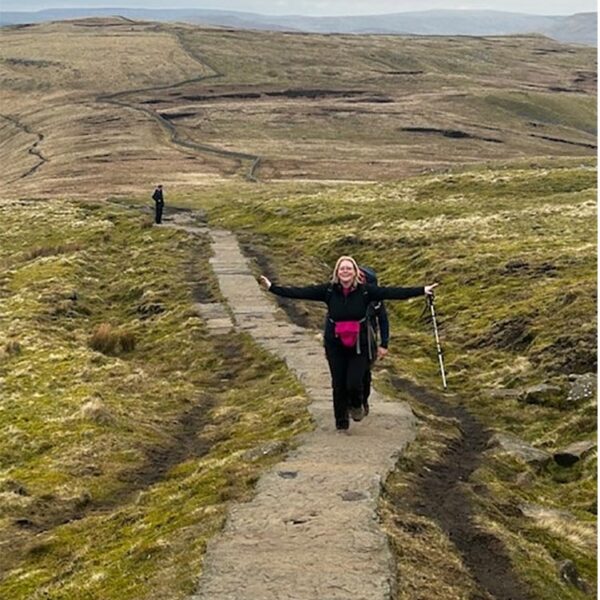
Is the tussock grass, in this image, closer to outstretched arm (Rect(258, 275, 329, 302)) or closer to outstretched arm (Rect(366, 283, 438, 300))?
outstretched arm (Rect(258, 275, 329, 302))

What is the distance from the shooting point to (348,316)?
1762 cm

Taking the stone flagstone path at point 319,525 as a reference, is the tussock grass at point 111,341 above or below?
below

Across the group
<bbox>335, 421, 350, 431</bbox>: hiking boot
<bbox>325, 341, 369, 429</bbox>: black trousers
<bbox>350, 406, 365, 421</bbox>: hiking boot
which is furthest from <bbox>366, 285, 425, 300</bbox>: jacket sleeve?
<bbox>335, 421, 350, 431</bbox>: hiking boot

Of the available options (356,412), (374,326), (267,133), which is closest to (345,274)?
(374,326)

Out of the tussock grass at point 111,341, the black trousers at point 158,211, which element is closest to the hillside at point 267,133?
the black trousers at point 158,211

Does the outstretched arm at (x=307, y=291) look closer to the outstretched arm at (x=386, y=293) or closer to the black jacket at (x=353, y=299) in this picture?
the black jacket at (x=353, y=299)

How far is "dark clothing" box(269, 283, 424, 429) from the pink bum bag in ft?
0.25

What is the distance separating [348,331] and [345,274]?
Answer: 108 cm

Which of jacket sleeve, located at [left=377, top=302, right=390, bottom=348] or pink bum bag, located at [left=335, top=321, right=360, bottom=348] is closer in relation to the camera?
pink bum bag, located at [left=335, top=321, right=360, bottom=348]

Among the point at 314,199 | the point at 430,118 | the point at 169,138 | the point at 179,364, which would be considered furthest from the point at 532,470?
the point at 430,118

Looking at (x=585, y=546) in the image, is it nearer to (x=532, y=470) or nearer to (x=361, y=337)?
(x=532, y=470)

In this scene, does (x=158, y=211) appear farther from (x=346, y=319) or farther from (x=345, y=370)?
(x=346, y=319)

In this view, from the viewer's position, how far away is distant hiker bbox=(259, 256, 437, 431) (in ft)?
57.7

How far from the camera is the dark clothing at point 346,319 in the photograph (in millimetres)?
17625
